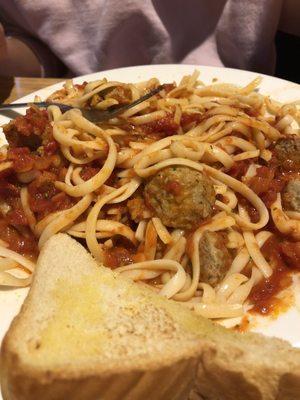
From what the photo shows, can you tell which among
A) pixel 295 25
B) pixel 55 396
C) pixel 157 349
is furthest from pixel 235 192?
pixel 295 25

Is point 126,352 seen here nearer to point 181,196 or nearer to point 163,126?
point 181,196

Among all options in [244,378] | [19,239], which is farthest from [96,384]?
[19,239]

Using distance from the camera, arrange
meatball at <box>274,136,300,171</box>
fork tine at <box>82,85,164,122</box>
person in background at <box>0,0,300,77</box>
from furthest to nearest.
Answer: person in background at <box>0,0,300,77</box>, fork tine at <box>82,85,164,122</box>, meatball at <box>274,136,300,171</box>

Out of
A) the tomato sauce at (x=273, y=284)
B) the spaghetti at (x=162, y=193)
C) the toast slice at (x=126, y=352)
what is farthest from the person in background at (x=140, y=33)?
the toast slice at (x=126, y=352)

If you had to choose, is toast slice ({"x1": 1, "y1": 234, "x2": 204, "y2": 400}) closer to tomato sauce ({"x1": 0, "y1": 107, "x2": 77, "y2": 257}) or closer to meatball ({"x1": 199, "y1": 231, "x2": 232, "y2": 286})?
meatball ({"x1": 199, "y1": 231, "x2": 232, "y2": 286})

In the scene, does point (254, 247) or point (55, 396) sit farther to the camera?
point (254, 247)

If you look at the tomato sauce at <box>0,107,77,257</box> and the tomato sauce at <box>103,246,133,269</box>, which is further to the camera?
the tomato sauce at <box>0,107,77,257</box>

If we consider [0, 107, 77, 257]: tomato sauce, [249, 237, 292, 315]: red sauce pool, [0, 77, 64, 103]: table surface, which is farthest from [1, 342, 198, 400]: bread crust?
[0, 77, 64, 103]: table surface

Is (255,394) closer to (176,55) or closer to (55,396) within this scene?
(55,396)
